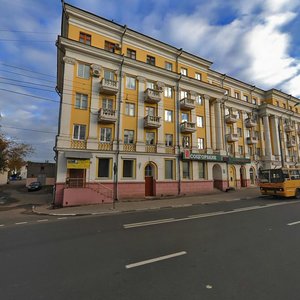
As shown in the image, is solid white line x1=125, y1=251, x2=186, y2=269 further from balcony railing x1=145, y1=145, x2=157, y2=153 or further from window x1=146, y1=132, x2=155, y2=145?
window x1=146, y1=132, x2=155, y2=145

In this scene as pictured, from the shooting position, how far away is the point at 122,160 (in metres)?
20.5

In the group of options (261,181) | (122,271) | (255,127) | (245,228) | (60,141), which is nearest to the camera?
(122,271)

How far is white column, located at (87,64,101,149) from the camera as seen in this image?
1931 cm

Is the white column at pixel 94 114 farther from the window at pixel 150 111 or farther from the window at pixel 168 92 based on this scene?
the window at pixel 168 92

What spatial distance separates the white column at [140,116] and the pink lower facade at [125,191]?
3.90 metres

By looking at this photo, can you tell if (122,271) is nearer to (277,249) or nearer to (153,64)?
(277,249)

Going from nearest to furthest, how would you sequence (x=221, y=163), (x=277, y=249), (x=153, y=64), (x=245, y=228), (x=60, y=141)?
1. (x=277, y=249)
2. (x=245, y=228)
3. (x=60, y=141)
4. (x=153, y=64)
5. (x=221, y=163)

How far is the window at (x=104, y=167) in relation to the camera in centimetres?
1959

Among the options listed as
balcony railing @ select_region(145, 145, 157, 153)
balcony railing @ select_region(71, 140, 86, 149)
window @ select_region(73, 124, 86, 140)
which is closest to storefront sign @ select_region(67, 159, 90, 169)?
balcony railing @ select_region(71, 140, 86, 149)

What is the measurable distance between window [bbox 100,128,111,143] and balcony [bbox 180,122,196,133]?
890 centimetres

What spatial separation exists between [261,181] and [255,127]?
1806cm

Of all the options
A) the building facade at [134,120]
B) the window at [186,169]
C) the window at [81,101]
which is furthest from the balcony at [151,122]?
the window at [81,101]

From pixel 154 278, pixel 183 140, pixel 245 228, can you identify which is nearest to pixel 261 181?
pixel 183 140

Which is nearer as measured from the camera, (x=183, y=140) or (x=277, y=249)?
(x=277, y=249)
